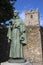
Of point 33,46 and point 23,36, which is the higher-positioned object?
point 33,46

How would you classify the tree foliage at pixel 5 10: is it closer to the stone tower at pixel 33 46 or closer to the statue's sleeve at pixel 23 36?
the statue's sleeve at pixel 23 36

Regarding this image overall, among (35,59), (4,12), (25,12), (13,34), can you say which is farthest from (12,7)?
(25,12)

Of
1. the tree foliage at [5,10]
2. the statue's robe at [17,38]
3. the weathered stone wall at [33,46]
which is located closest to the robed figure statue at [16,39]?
the statue's robe at [17,38]

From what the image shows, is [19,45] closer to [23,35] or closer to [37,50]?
[23,35]

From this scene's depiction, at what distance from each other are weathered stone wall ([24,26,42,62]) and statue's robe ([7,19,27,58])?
17.9 meters

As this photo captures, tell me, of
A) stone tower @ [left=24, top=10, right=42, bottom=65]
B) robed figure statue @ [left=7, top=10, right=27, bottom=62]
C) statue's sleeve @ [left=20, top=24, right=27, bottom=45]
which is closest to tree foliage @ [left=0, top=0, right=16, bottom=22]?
robed figure statue @ [left=7, top=10, right=27, bottom=62]

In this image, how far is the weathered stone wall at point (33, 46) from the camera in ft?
83.4

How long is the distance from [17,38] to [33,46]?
754 inches

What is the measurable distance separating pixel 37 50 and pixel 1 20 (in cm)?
1145

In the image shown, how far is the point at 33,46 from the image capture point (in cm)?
2633

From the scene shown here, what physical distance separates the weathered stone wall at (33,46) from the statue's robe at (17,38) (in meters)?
17.9

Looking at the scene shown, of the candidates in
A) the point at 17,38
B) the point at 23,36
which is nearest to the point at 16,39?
the point at 17,38

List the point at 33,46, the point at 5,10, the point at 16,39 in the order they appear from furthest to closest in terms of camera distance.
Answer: the point at 33,46
the point at 5,10
the point at 16,39

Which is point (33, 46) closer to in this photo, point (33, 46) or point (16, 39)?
point (33, 46)
